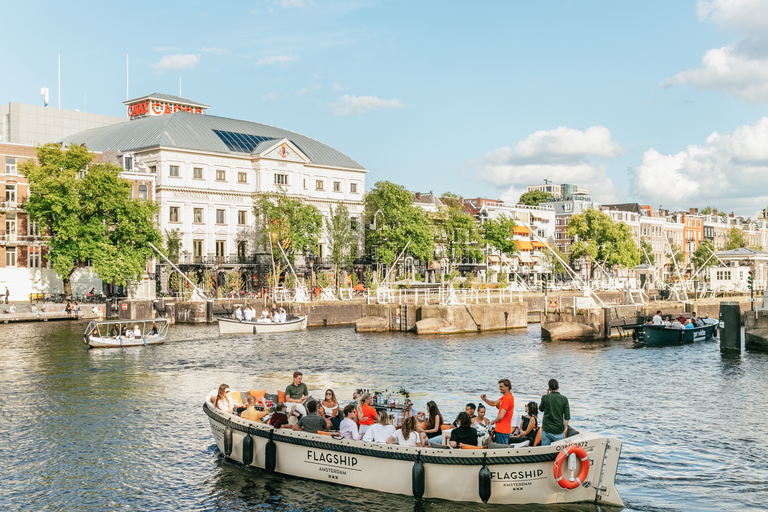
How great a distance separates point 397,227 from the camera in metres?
114

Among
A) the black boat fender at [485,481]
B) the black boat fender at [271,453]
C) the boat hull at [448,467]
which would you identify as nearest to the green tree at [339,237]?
the black boat fender at [271,453]

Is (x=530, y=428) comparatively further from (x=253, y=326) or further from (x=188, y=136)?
(x=188, y=136)

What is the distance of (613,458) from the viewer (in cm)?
2072

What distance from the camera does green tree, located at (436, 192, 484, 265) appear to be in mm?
121625

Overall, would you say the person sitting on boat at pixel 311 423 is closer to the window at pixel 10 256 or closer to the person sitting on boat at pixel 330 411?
the person sitting on boat at pixel 330 411

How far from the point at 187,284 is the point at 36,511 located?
74517 mm

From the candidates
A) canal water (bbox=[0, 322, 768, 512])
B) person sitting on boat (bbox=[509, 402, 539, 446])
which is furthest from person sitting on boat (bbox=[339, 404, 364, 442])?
person sitting on boat (bbox=[509, 402, 539, 446])

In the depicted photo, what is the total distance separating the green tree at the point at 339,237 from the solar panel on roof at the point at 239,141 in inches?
551

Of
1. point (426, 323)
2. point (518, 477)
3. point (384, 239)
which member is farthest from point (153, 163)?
point (518, 477)

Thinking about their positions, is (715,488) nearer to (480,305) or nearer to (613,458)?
(613,458)

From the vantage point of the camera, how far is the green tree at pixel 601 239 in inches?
5354

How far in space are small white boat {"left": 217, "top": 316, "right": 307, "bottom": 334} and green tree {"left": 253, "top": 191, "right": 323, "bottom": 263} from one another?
29235 mm

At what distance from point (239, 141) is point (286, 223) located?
14.7m

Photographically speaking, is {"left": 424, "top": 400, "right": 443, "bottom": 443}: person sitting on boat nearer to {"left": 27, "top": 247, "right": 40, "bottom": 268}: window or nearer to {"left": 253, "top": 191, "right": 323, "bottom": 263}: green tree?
{"left": 27, "top": 247, "right": 40, "bottom": 268}: window
